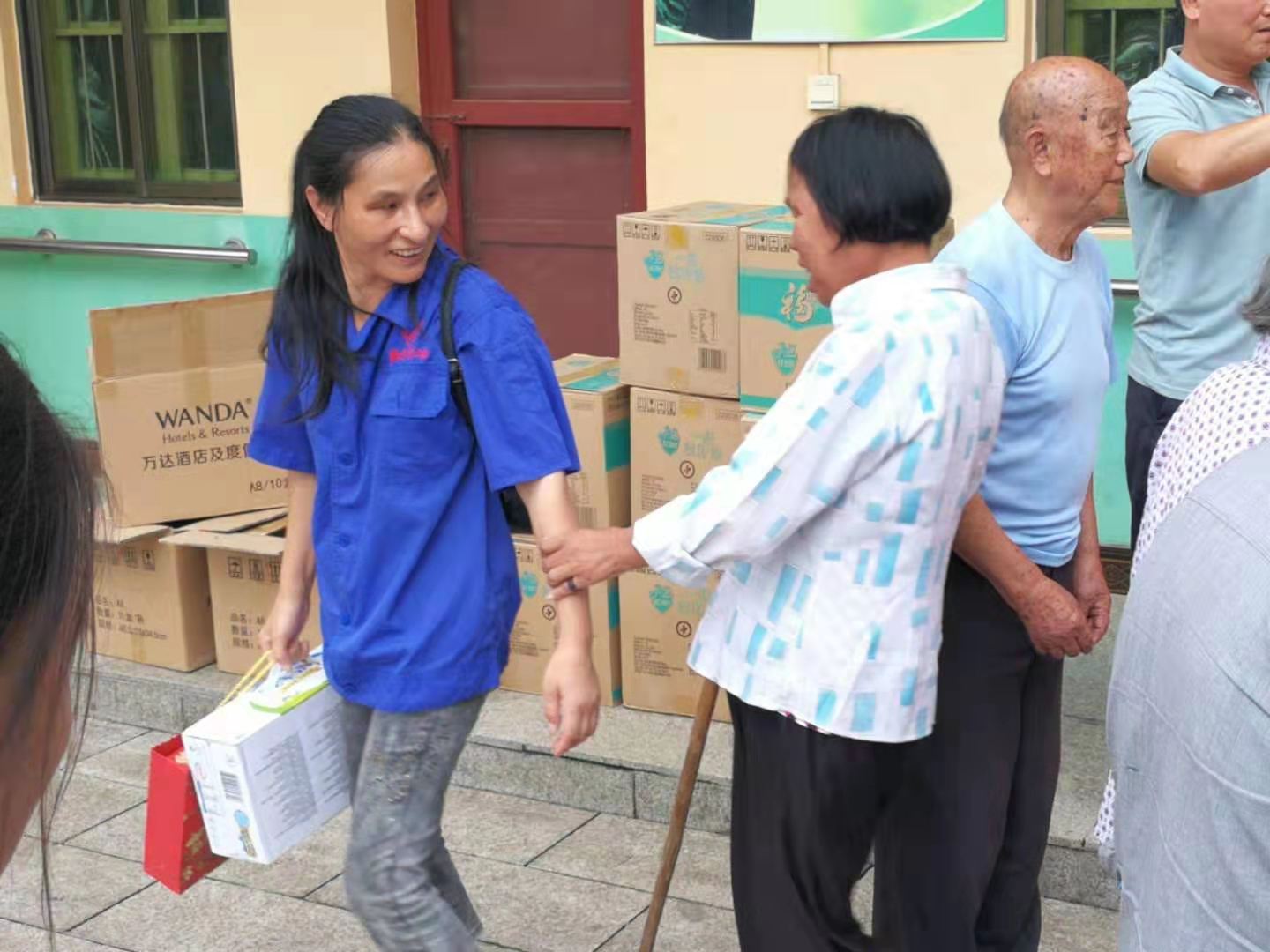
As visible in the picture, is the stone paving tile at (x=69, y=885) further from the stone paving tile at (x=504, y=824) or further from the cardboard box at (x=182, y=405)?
the cardboard box at (x=182, y=405)

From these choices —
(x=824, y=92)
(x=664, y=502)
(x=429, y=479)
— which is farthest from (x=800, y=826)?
(x=824, y=92)

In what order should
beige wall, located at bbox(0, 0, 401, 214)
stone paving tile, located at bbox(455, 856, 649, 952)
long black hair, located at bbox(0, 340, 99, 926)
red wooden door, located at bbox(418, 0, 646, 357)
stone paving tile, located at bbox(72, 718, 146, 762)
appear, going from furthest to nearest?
beige wall, located at bbox(0, 0, 401, 214)
red wooden door, located at bbox(418, 0, 646, 357)
stone paving tile, located at bbox(72, 718, 146, 762)
stone paving tile, located at bbox(455, 856, 649, 952)
long black hair, located at bbox(0, 340, 99, 926)

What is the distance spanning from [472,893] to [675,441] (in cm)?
126

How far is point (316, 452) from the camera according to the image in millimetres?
3025

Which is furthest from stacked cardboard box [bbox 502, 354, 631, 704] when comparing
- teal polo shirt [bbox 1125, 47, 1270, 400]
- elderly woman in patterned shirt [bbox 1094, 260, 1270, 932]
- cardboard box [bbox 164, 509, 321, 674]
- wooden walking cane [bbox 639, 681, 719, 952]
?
elderly woman in patterned shirt [bbox 1094, 260, 1270, 932]

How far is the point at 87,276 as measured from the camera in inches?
292

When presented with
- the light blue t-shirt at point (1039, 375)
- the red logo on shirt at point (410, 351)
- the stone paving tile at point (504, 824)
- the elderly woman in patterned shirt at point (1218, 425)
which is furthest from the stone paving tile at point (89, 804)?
the elderly woman in patterned shirt at point (1218, 425)

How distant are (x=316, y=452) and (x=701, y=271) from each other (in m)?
1.58

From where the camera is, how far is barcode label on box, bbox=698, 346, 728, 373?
4387 mm

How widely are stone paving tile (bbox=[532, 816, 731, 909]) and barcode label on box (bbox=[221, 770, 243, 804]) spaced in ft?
4.66

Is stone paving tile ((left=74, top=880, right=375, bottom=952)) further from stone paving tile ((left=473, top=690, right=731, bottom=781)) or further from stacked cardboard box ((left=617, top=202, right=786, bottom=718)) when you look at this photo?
stacked cardboard box ((left=617, top=202, right=786, bottom=718))

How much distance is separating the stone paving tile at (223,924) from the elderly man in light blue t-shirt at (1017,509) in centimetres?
144

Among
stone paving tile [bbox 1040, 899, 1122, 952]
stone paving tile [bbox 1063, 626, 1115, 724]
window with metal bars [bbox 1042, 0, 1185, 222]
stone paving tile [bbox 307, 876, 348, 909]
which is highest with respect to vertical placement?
window with metal bars [bbox 1042, 0, 1185, 222]

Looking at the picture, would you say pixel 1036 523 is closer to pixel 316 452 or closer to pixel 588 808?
pixel 316 452
